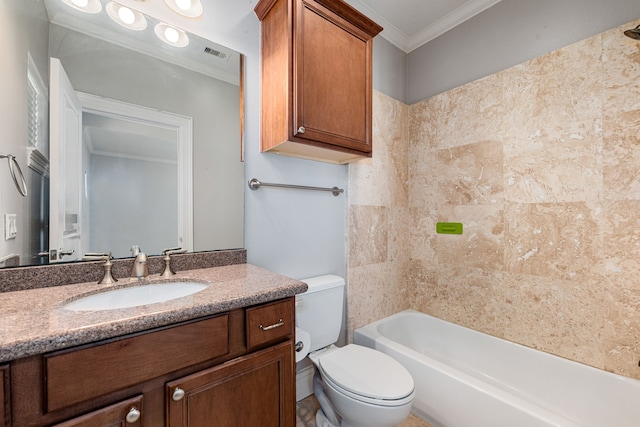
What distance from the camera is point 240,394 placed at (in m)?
0.88

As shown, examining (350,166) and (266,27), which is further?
(350,166)

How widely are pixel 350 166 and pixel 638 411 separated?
6.27 feet

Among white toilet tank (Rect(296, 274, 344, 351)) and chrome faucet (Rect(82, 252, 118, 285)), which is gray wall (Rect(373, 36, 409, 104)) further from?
chrome faucet (Rect(82, 252, 118, 285))

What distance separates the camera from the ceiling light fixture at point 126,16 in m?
1.15

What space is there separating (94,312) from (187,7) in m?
1.37

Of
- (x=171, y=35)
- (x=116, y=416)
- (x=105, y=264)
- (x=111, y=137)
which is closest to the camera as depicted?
(x=116, y=416)

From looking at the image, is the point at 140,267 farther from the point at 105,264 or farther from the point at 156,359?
the point at 156,359

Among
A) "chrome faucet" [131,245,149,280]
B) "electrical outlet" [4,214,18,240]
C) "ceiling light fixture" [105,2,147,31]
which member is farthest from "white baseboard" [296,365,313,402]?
"ceiling light fixture" [105,2,147,31]

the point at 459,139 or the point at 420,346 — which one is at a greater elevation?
the point at 459,139

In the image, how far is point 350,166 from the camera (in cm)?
196

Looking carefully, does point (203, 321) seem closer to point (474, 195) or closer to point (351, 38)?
point (351, 38)

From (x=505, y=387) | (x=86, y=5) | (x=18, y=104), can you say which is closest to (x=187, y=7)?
(x=86, y=5)

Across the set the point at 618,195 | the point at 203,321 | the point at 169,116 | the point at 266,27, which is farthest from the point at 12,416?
the point at 618,195

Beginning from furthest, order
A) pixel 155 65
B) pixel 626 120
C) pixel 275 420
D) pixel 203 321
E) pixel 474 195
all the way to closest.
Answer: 1. pixel 474 195
2. pixel 626 120
3. pixel 155 65
4. pixel 275 420
5. pixel 203 321
